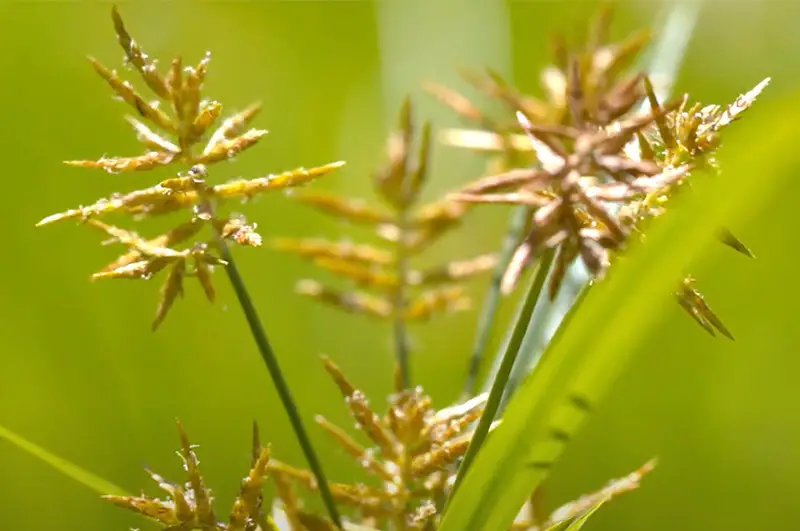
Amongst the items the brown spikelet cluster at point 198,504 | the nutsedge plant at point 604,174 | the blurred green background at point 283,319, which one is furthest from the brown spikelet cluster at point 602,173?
the blurred green background at point 283,319

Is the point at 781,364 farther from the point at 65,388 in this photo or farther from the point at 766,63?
the point at 65,388

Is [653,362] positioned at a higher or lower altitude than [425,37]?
lower

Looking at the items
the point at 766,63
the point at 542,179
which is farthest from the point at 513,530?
the point at 766,63

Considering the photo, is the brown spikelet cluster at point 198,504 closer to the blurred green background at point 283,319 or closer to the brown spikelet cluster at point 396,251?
the brown spikelet cluster at point 396,251

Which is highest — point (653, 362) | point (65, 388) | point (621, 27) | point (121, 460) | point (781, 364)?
point (621, 27)

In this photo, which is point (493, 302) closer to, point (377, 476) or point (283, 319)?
point (377, 476)

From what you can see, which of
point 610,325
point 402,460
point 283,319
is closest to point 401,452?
point 402,460
